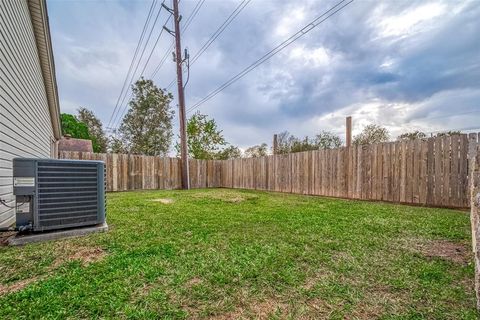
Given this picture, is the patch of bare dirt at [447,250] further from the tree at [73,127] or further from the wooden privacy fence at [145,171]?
the tree at [73,127]

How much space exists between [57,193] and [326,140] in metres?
10.6

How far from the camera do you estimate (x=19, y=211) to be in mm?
2100

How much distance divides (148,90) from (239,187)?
12603mm

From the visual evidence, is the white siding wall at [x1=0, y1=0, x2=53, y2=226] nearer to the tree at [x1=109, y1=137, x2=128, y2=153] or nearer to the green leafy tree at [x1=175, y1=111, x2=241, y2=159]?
the green leafy tree at [x1=175, y1=111, x2=241, y2=159]

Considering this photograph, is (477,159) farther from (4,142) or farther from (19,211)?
(4,142)

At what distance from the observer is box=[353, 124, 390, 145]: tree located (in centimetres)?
909

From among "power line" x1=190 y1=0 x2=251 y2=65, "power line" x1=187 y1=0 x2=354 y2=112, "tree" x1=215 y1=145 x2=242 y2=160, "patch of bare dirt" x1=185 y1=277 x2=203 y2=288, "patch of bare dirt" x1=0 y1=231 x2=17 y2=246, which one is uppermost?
"power line" x1=190 y1=0 x2=251 y2=65

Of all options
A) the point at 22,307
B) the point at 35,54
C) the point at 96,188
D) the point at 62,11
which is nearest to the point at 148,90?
the point at 62,11

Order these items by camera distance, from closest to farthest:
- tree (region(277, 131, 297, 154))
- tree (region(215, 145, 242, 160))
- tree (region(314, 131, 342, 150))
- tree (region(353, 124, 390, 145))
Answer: tree (region(353, 124, 390, 145)) < tree (region(314, 131, 342, 150)) < tree (region(277, 131, 297, 154)) < tree (region(215, 145, 242, 160))

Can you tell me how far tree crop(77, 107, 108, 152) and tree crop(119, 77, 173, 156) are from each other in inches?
203

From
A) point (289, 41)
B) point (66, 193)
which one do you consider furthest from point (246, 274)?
point (289, 41)

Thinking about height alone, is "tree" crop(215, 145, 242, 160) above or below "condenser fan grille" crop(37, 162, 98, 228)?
above

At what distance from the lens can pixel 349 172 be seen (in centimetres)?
558

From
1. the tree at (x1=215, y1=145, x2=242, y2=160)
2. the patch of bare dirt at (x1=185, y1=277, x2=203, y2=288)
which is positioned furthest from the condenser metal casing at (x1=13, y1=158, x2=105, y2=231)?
the tree at (x1=215, y1=145, x2=242, y2=160)
